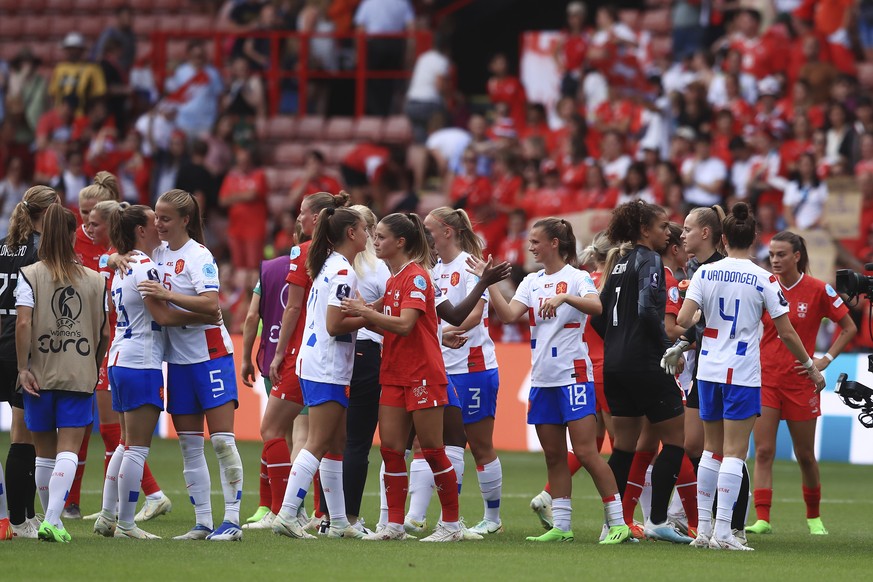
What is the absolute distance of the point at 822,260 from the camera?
54.1ft

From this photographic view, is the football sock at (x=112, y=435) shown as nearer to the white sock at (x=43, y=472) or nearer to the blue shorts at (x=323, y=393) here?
the white sock at (x=43, y=472)

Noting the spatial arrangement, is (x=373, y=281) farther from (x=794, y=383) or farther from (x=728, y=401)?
(x=794, y=383)

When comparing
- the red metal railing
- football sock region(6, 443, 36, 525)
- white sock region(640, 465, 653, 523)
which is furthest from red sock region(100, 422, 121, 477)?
the red metal railing

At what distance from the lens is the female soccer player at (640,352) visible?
9281mm

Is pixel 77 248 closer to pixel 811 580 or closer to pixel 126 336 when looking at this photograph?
pixel 126 336

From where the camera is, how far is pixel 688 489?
9867 millimetres

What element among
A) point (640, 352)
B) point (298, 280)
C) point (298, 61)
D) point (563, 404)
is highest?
point (298, 61)

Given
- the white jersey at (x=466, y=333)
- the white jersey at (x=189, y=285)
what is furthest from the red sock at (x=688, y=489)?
the white jersey at (x=189, y=285)

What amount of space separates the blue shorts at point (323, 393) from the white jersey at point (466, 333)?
4.18 feet

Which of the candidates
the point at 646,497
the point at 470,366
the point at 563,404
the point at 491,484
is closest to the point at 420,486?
the point at 491,484

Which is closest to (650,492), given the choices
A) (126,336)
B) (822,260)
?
(126,336)

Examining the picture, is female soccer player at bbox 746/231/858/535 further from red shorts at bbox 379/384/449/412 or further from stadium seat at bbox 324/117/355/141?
stadium seat at bbox 324/117/355/141

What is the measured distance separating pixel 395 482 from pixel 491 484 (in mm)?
1137

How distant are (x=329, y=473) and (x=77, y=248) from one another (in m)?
3.03
